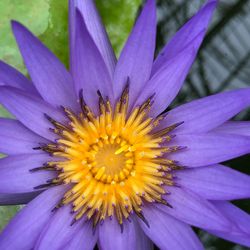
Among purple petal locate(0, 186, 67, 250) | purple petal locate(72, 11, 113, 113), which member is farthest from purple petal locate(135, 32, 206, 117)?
purple petal locate(0, 186, 67, 250)

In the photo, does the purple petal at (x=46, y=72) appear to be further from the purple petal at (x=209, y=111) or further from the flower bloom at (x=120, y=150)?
the purple petal at (x=209, y=111)

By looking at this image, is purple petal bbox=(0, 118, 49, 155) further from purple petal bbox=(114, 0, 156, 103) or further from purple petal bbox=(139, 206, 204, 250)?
purple petal bbox=(139, 206, 204, 250)

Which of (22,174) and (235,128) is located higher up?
(22,174)

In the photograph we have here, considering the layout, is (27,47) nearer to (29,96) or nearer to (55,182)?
(29,96)

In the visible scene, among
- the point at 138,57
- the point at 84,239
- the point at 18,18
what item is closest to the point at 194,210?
the point at 84,239

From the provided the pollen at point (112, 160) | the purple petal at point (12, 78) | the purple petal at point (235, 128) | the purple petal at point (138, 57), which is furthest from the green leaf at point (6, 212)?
the purple petal at point (235, 128)

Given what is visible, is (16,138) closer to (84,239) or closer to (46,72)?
(46,72)
